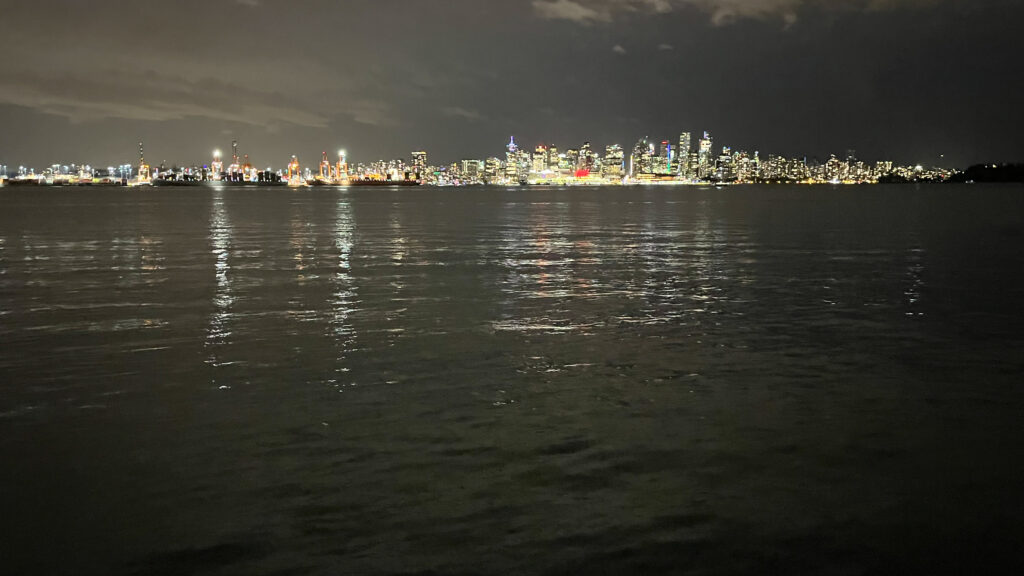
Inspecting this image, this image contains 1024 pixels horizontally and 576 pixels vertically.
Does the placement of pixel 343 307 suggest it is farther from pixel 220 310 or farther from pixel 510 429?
pixel 510 429

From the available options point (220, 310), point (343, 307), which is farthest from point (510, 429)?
point (220, 310)

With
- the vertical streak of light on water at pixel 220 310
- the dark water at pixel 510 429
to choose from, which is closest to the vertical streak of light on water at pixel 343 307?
the dark water at pixel 510 429

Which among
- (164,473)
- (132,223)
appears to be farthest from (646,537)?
(132,223)

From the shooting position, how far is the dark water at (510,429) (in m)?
8.66

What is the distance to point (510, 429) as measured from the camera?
12305 millimetres

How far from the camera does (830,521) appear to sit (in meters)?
9.29

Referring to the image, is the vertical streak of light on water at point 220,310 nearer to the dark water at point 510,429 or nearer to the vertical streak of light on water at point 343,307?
the dark water at point 510,429

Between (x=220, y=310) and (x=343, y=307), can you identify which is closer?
(x=220, y=310)

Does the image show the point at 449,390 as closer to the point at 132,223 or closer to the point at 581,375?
the point at 581,375

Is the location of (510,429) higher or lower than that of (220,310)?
lower

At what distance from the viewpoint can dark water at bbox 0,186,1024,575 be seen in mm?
8664

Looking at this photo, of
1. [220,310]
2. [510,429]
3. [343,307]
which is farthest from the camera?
[343,307]

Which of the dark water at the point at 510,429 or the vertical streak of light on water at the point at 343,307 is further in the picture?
the vertical streak of light on water at the point at 343,307

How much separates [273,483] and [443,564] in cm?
304
